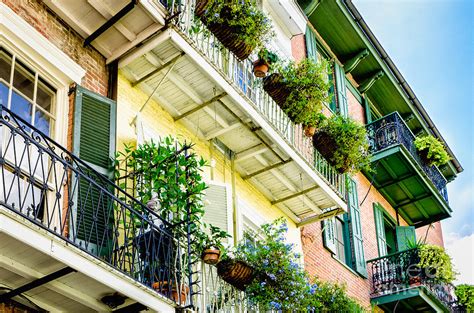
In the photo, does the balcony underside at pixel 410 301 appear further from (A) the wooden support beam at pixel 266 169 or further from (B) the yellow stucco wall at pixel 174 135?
(A) the wooden support beam at pixel 266 169

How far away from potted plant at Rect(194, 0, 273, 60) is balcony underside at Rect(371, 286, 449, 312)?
6.18 metres

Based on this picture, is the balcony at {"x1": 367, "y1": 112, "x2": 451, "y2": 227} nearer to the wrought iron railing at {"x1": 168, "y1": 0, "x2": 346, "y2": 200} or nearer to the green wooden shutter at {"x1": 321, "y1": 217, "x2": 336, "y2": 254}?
the green wooden shutter at {"x1": 321, "y1": 217, "x2": 336, "y2": 254}

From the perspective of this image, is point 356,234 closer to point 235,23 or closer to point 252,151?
point 252,151

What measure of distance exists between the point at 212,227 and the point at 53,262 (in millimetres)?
2902

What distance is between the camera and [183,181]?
9.48 meters

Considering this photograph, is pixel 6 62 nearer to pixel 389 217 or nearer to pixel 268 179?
pixel 268 179

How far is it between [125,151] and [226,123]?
2.05 meters

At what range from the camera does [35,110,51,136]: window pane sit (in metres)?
9.06

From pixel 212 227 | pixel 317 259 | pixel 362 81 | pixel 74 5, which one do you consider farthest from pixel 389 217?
pixel 74 5

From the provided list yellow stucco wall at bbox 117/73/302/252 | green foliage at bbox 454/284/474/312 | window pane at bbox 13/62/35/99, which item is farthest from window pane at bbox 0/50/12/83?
green foliage at bbox 454/284/474/312

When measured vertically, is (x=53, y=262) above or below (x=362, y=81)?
below

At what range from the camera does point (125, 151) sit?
32.2 feet

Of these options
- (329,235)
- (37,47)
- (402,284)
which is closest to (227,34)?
(37,47)

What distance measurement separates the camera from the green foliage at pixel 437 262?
16250 mm
